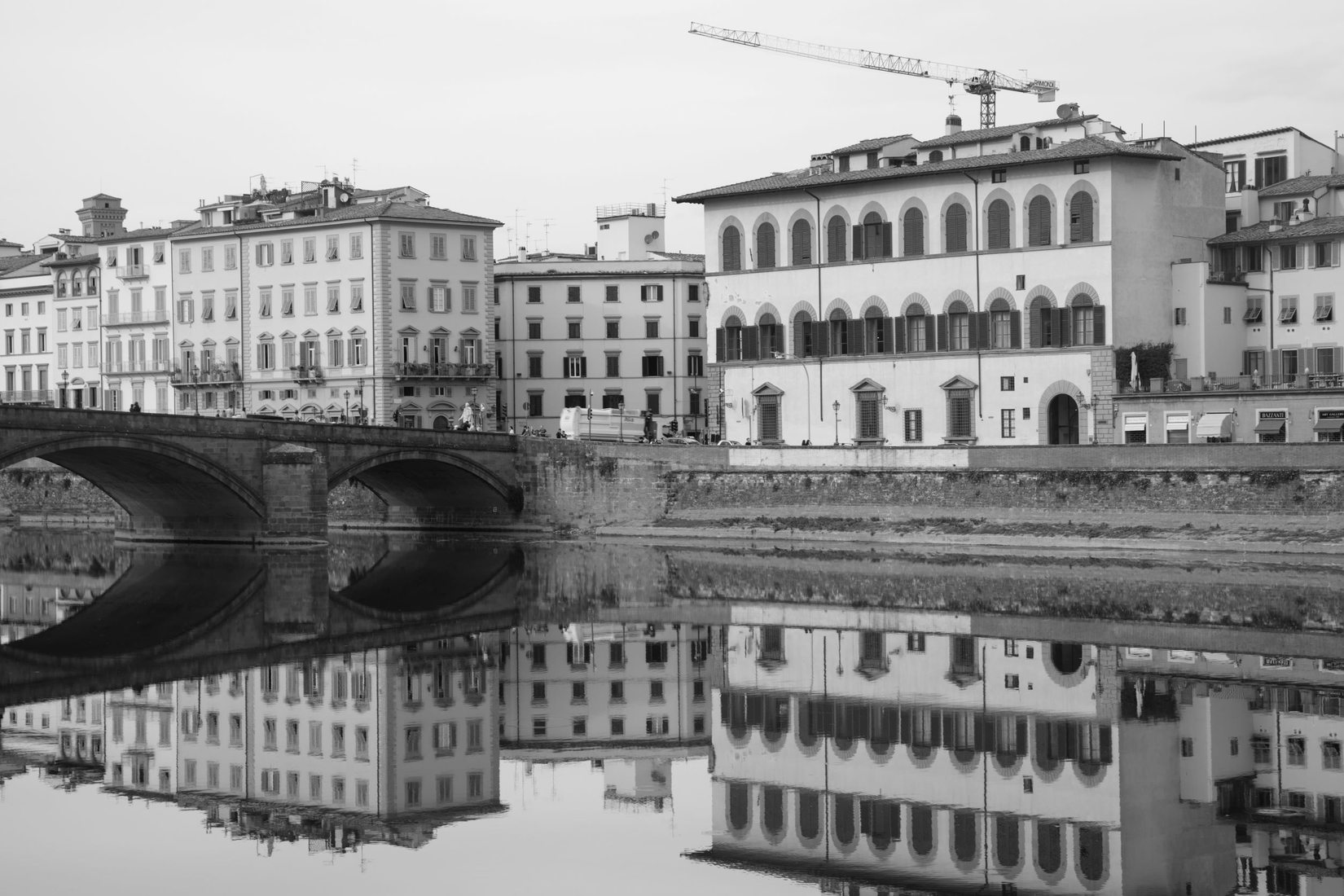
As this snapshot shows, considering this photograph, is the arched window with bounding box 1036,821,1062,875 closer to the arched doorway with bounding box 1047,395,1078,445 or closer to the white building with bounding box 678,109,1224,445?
the white building with bounding box 678,109,1224,445

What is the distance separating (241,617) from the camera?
5025 cm

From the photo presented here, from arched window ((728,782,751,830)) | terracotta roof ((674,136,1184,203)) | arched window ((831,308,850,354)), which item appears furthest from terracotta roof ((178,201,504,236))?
arched window ((728,782,751,830))

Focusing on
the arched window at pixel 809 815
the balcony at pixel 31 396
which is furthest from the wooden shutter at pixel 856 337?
the arched window at pixel 809 815

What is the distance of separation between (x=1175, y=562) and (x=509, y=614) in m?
20.8

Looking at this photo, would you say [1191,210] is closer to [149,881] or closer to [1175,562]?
[1175,562]

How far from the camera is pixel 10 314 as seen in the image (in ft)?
372

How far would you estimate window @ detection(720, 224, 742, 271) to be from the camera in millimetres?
84188

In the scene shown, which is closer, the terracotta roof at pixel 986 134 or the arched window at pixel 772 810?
the arched window at pixel 772 810

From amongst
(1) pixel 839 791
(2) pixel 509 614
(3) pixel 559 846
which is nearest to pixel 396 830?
(3) pixel 559 846

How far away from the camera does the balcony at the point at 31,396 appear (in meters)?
110

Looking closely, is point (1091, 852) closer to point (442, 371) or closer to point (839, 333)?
point (839, 333)

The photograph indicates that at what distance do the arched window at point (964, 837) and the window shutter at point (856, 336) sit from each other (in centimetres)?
5344

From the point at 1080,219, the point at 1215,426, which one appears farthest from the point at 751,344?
the point at 1215,426

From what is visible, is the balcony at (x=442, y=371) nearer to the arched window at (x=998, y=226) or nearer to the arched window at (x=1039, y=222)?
the arched window at (x=998, y=226)
